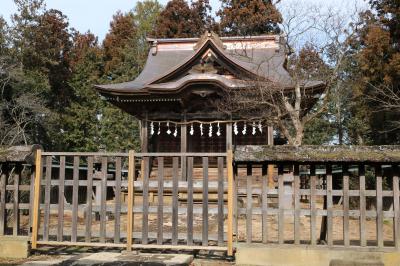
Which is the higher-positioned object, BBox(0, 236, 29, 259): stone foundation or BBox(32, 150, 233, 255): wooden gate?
BBox(32, 150, 233, 255): wooden gate

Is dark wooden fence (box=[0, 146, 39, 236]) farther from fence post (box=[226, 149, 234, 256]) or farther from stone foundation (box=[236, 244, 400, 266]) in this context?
stone foundation (box=[236, 244, 400, 266])

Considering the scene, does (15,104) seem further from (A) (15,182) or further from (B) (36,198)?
(B) (36,198)

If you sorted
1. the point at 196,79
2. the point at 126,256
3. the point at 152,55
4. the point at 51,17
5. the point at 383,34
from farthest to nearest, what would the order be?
the point at 51,17 < the point at 152,55 < the point at 383,34 < the point at 196,79 < the point at 126,256

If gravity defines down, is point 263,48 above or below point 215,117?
above

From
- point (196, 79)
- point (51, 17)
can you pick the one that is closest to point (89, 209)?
point (196, 79)

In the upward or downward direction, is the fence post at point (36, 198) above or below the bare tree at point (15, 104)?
below

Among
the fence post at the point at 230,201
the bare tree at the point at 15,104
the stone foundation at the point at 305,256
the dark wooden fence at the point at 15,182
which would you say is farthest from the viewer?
the bare tree at the point at 15,104

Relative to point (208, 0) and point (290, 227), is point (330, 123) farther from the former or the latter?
point (290, 227)

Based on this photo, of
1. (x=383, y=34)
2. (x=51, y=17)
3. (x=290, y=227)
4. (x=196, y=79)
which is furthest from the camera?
(x=51, y=17)

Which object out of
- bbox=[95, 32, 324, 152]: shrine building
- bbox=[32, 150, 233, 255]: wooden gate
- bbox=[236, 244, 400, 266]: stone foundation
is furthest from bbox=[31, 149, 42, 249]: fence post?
bbox=[95, 32, 324, 152]: shrine building

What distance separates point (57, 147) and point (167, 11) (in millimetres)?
17390

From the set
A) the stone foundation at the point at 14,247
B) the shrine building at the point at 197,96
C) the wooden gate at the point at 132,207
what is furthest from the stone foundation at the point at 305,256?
the shrine building at the point at 197,96

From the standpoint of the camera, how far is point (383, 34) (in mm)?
19969

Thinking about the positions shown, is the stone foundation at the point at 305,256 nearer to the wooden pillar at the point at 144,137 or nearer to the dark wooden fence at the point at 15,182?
the dark wooden fence at the point at 15,182
